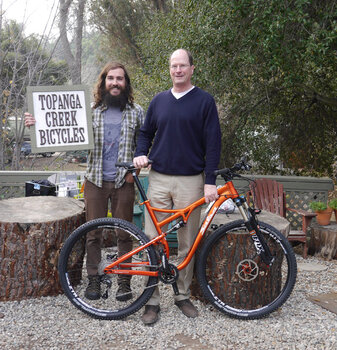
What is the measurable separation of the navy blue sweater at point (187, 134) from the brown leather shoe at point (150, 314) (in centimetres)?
109

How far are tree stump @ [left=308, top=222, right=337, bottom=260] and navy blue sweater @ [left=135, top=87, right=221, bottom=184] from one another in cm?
291

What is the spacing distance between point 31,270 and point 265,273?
1.94 meters

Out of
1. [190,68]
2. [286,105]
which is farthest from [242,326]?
[286,105]

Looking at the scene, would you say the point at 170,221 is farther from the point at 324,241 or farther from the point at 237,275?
the point at 324,241

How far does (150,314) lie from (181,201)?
921 millimetres

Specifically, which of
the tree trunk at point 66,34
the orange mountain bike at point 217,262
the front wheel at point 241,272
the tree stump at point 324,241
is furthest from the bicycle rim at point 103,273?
the tree trunk at point 66,34

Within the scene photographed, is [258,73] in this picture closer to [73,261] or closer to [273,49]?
[273,49]

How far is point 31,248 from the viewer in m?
3.45

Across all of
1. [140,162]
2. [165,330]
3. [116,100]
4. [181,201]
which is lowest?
[165,330]

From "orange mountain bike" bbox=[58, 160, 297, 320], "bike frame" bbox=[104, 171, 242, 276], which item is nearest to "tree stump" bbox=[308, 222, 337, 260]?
"orange mountain bike" bbox=[58, 160, 297, 320]

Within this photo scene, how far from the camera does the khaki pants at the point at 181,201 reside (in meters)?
3.25

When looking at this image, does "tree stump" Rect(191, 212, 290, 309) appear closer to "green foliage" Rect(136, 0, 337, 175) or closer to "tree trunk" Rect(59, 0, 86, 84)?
"green foliage" Rect(136, 0, 337, 175)

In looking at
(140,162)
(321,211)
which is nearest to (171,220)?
(140,162)

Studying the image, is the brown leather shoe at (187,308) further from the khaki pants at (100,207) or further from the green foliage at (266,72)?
the green foliage at (266,72)
